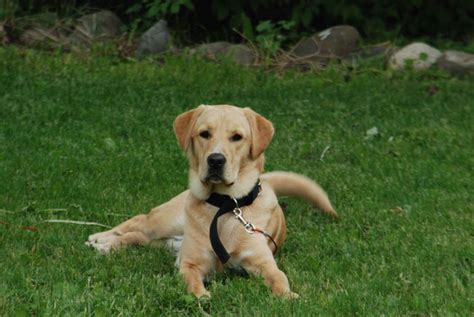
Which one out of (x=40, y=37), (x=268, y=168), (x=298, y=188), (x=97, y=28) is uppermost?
(x=298, y=188)

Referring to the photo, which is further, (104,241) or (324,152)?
(324,152)

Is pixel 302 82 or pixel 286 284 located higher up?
pixel 286 284

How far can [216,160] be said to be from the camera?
4859mm

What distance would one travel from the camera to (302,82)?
434 inches

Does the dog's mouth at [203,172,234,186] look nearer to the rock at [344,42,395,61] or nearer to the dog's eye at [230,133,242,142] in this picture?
the dog's eye at [230,133,242,142]

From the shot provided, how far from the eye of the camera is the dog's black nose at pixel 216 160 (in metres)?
4.84

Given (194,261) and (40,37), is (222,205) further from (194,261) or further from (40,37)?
(40,37)

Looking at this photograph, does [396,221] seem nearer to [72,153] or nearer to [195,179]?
[195,179]

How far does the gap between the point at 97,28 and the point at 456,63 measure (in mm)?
4822

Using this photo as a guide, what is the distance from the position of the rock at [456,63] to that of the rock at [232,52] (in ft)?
7.99

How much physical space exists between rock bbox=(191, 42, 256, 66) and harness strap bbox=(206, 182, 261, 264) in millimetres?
6754

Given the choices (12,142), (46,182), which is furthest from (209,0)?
(46,182)

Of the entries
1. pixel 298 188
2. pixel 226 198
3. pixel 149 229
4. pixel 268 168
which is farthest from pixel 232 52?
pixel 226 198

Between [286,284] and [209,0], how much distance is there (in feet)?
30.1
